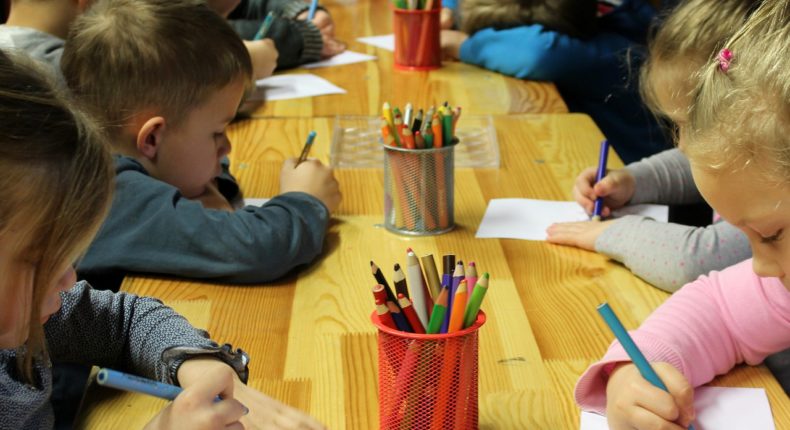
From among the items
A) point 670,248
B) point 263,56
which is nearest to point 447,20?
point 263,56

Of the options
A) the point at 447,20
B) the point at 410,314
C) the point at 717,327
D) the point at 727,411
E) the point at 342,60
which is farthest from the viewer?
the point at 447,20

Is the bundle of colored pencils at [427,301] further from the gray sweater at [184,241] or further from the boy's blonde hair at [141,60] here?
the boy's blonde hair at [141,60]

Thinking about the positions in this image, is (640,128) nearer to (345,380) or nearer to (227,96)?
(227,96)

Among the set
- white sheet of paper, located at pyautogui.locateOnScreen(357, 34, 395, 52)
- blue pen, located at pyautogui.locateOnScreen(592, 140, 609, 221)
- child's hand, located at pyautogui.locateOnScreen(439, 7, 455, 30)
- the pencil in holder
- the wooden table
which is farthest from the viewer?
child's hand, located at pyautogui.locateOnScreen(439, 7, 455, 30)

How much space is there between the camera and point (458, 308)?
97 cm

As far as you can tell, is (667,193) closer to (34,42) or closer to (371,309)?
(371,309)

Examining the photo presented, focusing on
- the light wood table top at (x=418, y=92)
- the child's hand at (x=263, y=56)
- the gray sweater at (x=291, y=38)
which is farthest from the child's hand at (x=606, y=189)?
the gray sweater at (x=291, y=38)

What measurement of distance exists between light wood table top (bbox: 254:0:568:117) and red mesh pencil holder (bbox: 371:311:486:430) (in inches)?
46.1

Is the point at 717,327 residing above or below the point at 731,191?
below

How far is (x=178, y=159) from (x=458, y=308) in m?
0.77

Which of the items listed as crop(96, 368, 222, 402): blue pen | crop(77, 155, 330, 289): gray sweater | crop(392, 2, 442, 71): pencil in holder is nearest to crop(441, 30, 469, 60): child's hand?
crop(392, 2, 442, 71): pencil in holder

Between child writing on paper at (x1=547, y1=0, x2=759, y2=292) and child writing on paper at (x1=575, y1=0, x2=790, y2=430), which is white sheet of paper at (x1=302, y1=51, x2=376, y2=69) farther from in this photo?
child writing on paper at (x1=575, y1=0, x2=790, y2=430)

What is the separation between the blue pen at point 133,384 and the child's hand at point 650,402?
0.39 metres

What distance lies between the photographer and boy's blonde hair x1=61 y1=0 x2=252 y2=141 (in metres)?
1.57
